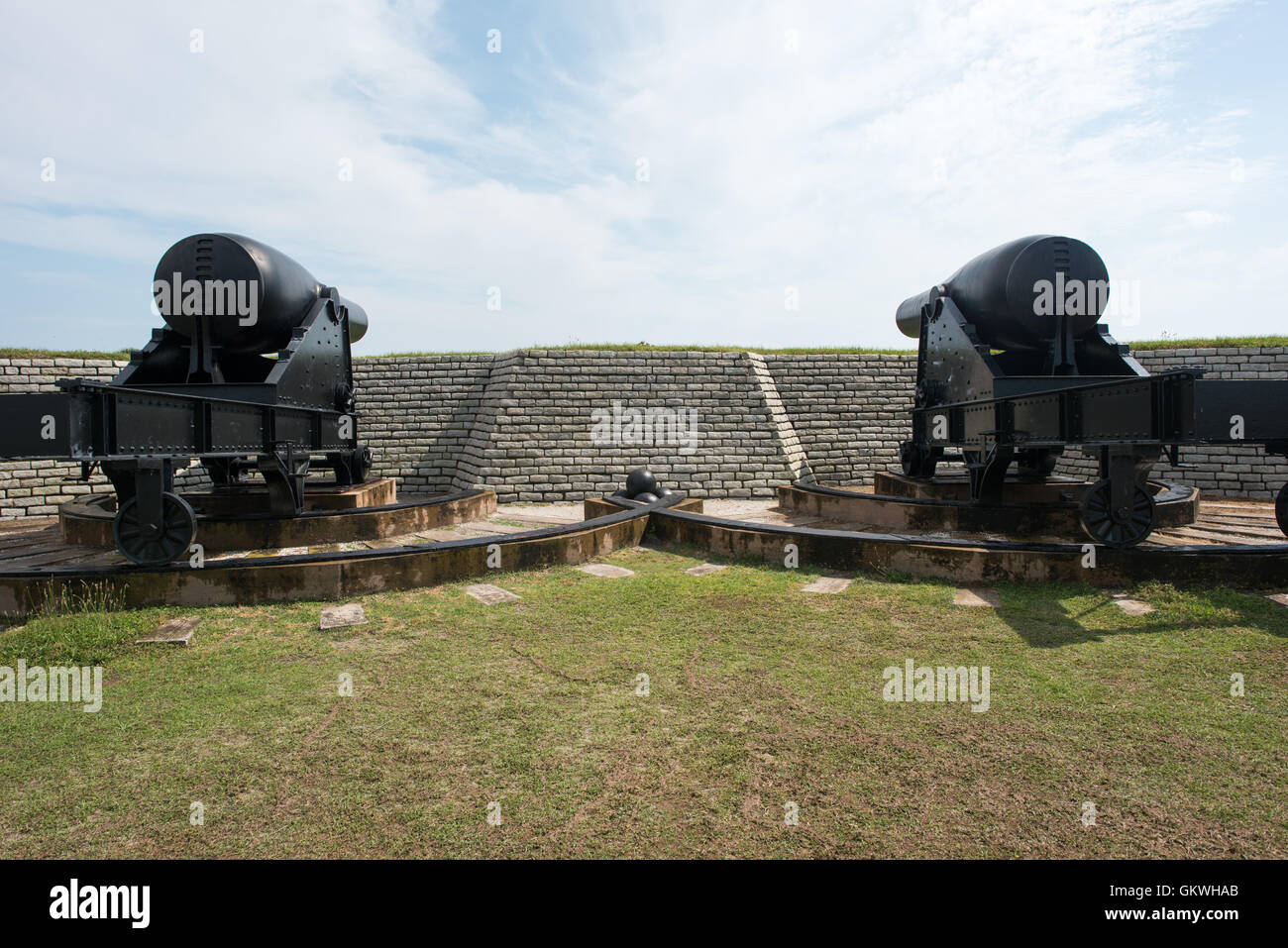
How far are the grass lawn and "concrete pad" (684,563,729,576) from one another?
141cm

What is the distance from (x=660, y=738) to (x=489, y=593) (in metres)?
2.93

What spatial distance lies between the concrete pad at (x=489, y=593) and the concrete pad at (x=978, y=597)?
326cm

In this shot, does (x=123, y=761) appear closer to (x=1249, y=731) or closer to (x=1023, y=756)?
(x=1023, y=756)

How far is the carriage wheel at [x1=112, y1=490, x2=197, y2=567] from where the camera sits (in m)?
5.56

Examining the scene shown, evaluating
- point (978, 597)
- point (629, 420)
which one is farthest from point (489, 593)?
point (629, 420)

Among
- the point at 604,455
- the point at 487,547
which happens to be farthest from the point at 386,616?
the point at 604,455

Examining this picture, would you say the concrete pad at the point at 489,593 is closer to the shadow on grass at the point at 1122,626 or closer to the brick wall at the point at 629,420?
the shadow on grass at the point at 1122,626

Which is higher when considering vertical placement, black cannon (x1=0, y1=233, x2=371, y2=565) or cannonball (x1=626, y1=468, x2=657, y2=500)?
black cannon (x1=0, y1=233, x2=371, y2=565)

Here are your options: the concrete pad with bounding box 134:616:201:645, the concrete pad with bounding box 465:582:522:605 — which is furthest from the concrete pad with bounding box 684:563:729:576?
the concrete pad with bounding box 134:616:201:645

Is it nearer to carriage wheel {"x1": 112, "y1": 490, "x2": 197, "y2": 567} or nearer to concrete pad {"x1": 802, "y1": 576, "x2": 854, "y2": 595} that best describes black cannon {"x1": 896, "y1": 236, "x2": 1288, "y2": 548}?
concrete pad {"x1": 802, "y1": 576, "x2": 854, "y2": 595}

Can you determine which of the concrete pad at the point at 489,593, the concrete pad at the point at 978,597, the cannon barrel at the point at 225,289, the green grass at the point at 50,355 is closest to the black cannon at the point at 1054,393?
the concrete pad at the point at 978,597

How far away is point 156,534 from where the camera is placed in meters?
5.56

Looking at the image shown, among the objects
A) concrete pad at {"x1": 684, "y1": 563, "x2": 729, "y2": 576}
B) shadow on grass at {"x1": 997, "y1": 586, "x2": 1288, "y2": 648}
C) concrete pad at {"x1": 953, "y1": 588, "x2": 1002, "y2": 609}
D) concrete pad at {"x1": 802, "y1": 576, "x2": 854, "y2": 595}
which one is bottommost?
shadow on grass at {"x1": 997, "y1": 586, "x2": 1288, "y2": 648}

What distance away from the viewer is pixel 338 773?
2830 mm
